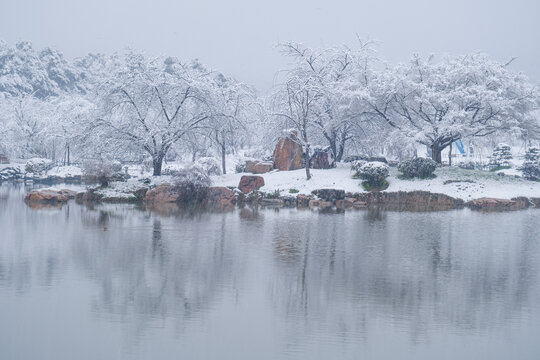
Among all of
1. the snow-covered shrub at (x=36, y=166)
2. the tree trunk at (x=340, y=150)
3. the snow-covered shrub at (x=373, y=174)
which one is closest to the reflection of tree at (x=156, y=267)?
the snow-covered shrub at (x=373, y=174)

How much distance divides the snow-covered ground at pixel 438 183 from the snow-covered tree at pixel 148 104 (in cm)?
424

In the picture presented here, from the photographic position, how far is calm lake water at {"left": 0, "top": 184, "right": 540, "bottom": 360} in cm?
802

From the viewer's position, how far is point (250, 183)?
31703mm

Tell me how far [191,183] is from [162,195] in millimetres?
1845

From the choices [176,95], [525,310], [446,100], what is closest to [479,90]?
[446,100]

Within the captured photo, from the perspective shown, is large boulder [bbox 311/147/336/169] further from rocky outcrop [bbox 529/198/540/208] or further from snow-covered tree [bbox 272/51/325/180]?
rocky outcrop [bbox 529/198/540/208]

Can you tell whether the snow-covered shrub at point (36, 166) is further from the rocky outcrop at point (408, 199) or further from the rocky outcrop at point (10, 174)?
the rocky outcrop at point (408, 199)

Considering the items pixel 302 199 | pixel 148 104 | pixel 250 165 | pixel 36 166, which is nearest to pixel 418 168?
pixel 302 199

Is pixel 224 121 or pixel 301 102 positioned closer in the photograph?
pixel 301 102

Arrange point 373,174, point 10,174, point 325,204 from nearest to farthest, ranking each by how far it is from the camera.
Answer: point 325,204, point 373,174, point 10,174

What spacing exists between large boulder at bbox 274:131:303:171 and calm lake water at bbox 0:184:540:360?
622 inches

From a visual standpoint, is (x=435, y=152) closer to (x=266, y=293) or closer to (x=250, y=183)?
(x=250, y=183)

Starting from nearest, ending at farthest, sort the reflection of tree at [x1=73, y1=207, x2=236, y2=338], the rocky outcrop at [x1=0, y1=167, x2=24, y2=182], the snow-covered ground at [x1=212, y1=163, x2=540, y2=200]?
the reflection of tree at [x1=73, y1=207, x2=236, y2=338], the snow-covered ground at [x1=212, y1=163, x2=540, y2=200], the rocky outcrop at [x1=0, y1=167, x2=24, y2=182]

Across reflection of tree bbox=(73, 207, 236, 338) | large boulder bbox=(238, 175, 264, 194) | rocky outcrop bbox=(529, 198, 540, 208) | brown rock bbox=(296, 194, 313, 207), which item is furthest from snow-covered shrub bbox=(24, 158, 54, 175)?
rocky outcrop bbox=(529, 198, 540, 208)
